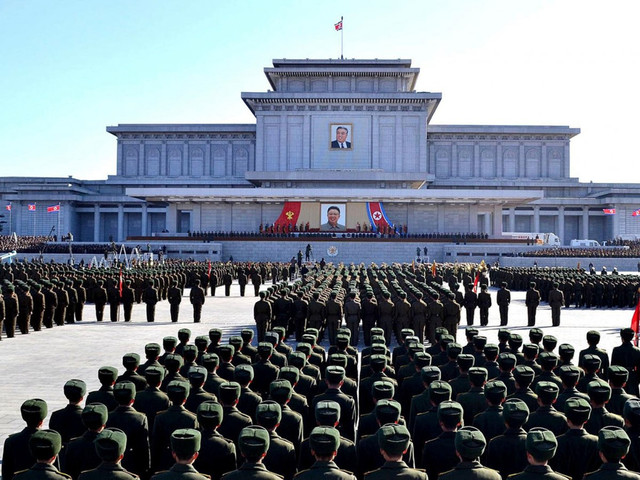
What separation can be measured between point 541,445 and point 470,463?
472mm

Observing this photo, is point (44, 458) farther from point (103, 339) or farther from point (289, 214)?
point (289, 214)

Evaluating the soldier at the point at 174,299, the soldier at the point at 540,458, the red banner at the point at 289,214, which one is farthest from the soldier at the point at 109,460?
the red banner at the point at 289,214

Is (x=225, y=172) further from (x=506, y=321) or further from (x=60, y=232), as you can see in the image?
(x=506, y=321)

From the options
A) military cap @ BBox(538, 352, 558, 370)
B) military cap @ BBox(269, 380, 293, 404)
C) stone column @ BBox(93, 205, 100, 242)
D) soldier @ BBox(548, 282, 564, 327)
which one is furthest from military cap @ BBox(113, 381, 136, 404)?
stone column @ BBox(93, 205, 100, 242)

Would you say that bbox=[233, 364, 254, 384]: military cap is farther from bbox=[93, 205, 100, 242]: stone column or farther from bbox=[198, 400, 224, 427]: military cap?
bbox=[93, 205, 100, 242]: stone column

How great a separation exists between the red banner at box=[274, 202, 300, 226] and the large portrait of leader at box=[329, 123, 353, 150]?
51.6 feet

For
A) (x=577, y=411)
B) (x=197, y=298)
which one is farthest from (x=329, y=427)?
(x=197, y=298)

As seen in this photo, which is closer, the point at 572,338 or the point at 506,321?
the point at 572,338

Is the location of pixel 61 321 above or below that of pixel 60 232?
below

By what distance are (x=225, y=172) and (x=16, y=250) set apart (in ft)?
111

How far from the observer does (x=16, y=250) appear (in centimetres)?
4791

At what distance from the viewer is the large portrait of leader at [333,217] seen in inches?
2174

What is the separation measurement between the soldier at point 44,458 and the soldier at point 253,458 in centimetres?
116

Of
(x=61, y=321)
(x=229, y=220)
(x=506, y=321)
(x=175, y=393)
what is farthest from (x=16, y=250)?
(x=175, y=393)
